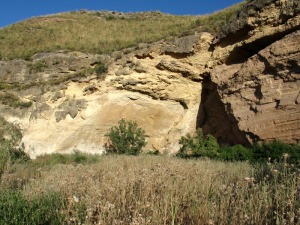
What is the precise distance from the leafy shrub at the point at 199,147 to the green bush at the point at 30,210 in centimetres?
1047

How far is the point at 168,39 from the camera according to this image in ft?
64.6

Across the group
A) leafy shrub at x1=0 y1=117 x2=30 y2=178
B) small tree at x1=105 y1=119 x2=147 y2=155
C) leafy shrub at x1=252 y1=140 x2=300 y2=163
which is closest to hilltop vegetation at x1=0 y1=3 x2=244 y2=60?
small tree at x1=105 y1=119 x2=147 y2=155

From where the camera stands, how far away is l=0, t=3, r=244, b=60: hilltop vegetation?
70.3 ft

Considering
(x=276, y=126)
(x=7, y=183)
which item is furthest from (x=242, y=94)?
(x=7, y=183)

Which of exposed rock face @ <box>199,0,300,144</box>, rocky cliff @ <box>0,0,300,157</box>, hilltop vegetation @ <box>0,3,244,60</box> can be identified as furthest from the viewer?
hilltop vegetation @ <box>0,3,244,60</box>

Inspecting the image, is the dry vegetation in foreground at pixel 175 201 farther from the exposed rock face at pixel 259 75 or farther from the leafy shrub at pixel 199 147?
the leafy shrub at pixel 199 147

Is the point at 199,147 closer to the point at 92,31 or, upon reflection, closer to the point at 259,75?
the point at 259,75

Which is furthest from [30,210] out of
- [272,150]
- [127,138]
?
[127,138]

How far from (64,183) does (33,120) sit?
15.0 meters

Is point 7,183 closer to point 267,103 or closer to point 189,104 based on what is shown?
point 267,103

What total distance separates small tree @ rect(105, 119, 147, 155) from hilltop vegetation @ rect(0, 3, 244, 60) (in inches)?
237

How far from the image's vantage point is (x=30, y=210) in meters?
4.45

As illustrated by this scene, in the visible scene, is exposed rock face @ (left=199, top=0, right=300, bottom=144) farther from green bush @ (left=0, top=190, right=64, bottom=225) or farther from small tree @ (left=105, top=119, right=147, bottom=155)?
green bush @ (left=0, top=190, right=64, bottom=225)

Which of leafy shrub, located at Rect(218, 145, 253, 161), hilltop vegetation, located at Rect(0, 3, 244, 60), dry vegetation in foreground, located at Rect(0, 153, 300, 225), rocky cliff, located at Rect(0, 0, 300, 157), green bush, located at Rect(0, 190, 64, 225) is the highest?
hilltop vegetation, located at Rect(0, 3, 244, 60)
